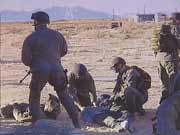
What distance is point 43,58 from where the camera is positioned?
417 inches

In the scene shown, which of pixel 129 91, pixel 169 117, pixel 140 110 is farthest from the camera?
pixel 140 110

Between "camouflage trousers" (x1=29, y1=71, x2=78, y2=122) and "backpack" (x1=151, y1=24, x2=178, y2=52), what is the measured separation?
5.69 feet

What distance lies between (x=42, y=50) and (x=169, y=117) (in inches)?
160

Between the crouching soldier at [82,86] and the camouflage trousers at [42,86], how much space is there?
145cm

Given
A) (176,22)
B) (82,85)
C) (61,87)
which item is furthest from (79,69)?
(176,22)

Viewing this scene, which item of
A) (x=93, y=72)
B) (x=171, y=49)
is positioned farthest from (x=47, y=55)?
(x=93, y=72)

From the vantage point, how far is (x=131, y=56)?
29.3 m

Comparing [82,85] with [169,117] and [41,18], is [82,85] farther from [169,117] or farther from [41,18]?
[169,117]

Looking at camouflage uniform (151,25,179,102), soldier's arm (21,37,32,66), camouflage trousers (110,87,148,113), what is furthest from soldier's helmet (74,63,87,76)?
A: soldier's arm (21,37,32,66)

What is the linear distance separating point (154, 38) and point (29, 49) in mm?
2182

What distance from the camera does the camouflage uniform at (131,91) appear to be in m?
11.7

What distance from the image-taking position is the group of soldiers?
10547 millimetres

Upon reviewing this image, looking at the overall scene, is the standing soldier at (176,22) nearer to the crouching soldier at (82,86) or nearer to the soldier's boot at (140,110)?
the soldier's boot at (140,110)

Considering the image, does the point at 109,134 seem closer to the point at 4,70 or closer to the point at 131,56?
the point at 4,70
